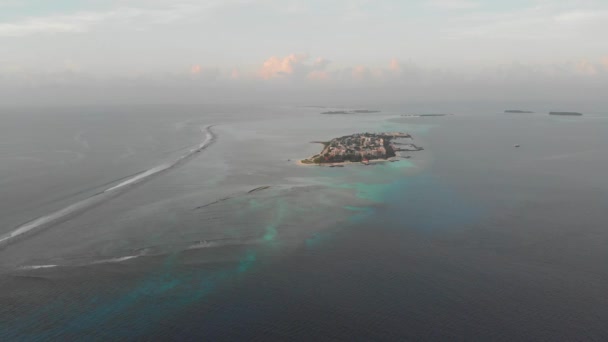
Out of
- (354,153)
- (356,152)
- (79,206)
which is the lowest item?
(79,206)

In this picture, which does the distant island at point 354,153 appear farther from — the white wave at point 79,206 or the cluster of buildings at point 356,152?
the white wave at point 79,206

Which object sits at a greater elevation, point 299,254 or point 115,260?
point 115,260

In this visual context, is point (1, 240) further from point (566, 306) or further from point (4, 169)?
point (566, 306)

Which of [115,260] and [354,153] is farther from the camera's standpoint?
[354,153]

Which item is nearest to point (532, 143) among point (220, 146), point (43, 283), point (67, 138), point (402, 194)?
point (402, 194)

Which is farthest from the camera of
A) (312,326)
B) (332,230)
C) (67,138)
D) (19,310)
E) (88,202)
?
(67,138)

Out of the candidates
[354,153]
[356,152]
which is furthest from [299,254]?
[356,152]

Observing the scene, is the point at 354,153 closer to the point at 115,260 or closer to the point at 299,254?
the point at 299,254

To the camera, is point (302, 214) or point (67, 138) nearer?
point (302, 214)

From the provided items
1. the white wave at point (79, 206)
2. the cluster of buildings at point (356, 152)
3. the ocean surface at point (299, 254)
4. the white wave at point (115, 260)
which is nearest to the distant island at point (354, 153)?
the cluster of buildings at point (356, 152)
